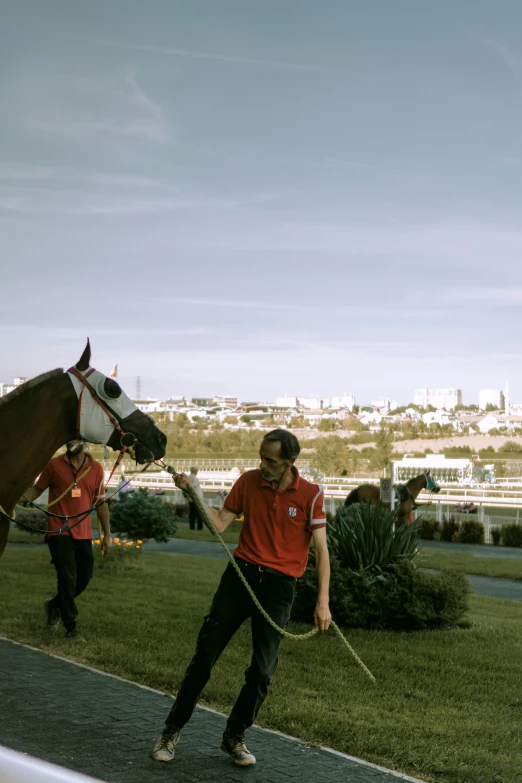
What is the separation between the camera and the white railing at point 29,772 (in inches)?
44.1

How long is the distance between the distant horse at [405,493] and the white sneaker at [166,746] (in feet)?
27.3

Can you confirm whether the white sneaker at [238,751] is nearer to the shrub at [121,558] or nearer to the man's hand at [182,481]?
the man's hand at [182,481]

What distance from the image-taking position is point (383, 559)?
982cm

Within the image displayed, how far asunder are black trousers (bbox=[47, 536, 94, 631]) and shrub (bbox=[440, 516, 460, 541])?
19.2 meters

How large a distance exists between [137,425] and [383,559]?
4.91 m

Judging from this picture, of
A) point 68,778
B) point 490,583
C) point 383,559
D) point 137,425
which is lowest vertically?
point 490,583

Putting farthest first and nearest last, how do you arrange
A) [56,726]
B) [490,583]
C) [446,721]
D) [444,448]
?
[444,448] < [490,583] < [446,721] < [56,726]

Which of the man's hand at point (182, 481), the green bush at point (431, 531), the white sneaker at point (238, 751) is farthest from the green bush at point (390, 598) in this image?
the green bush at point (431, 531)

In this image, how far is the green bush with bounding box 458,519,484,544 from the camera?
26.0 meters

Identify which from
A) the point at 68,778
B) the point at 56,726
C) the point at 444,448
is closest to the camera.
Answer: the point at 68,778

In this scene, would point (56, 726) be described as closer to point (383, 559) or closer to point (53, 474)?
point (53, 474)

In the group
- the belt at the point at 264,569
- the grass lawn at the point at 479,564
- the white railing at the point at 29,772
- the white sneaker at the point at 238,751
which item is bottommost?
the grass lawn at the point at 479,564

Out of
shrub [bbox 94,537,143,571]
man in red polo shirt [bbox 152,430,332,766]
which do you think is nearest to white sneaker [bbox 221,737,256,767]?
man in red polo shirt [bbox 152,430,332,766]

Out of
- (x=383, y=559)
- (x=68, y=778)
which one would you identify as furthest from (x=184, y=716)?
(x=383, y=559)
